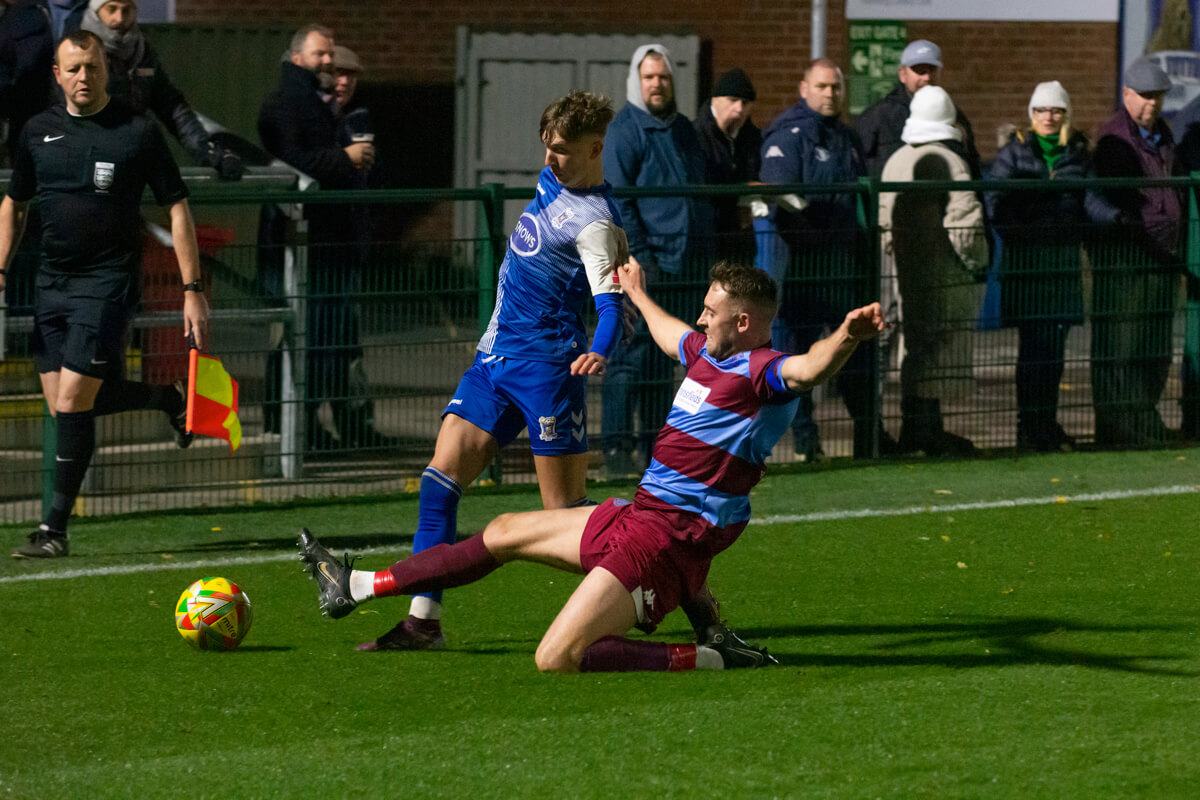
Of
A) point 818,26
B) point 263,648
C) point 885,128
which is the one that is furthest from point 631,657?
point 818,26

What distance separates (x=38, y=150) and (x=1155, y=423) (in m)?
6.74

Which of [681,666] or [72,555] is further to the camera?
[72,555]

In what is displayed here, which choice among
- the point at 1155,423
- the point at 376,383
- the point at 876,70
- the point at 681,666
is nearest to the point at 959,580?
the point at 681,666

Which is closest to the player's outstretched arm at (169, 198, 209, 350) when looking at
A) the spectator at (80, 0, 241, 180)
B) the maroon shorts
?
the spectator at (80, 0, 241, 180)

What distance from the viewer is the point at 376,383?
362 inches

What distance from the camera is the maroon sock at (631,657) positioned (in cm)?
559

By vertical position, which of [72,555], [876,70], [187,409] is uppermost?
[876,70]

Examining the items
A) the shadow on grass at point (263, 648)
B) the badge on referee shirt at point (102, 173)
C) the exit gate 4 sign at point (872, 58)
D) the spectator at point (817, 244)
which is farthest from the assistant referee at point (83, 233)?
the exit gate 4 sign at point (872, 58)

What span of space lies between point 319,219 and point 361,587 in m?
4.25

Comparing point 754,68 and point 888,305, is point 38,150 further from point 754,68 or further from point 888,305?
point 754,68

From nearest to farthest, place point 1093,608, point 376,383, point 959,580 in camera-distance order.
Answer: point 1093,608
point 959,580
point 376,383

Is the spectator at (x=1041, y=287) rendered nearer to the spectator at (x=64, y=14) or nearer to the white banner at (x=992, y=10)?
the spectator at (x=64, y=14)

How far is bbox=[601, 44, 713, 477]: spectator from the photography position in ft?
32.0

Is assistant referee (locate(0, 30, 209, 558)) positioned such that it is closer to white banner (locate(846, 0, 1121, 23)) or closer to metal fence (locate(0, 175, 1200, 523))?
metal fence (locate(0, 175, 1200, 523))
